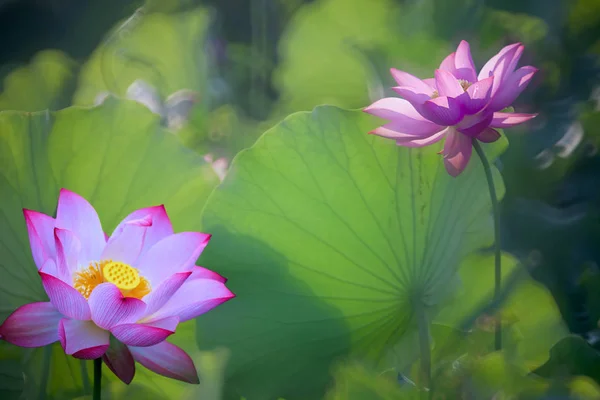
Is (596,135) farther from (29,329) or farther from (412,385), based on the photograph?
(29,329)

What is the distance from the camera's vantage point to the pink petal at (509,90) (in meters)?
0.50

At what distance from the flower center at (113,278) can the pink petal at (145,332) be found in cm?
4

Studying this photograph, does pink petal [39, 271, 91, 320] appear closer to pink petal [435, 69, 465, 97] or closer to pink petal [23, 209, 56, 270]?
pink petal [23, 209, 56, 270]

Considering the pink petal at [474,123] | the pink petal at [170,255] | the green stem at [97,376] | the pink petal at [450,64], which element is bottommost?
the green stem at [97,376]

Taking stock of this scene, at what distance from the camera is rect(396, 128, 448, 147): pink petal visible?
1.67 ft

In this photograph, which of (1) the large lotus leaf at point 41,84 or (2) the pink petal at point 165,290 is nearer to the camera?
(2) the pink petal at point 165,290

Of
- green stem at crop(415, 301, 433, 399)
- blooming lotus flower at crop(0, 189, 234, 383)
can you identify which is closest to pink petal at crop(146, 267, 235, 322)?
blooming lotus flower at crop(0, 189, 234, 383)

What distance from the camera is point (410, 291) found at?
21.2 inches

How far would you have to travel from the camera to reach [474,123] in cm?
50

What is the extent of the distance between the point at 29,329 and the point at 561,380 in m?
0.39

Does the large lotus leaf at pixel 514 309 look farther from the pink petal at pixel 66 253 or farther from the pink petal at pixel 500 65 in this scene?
the pink petal at pixel 66 253

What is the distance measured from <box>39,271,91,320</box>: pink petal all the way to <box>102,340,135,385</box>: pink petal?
3 centimetres

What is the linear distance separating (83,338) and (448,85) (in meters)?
0.33

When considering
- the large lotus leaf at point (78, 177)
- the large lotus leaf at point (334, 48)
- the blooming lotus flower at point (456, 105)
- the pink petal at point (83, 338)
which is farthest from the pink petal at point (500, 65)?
the pink petal at point (83, 338)
